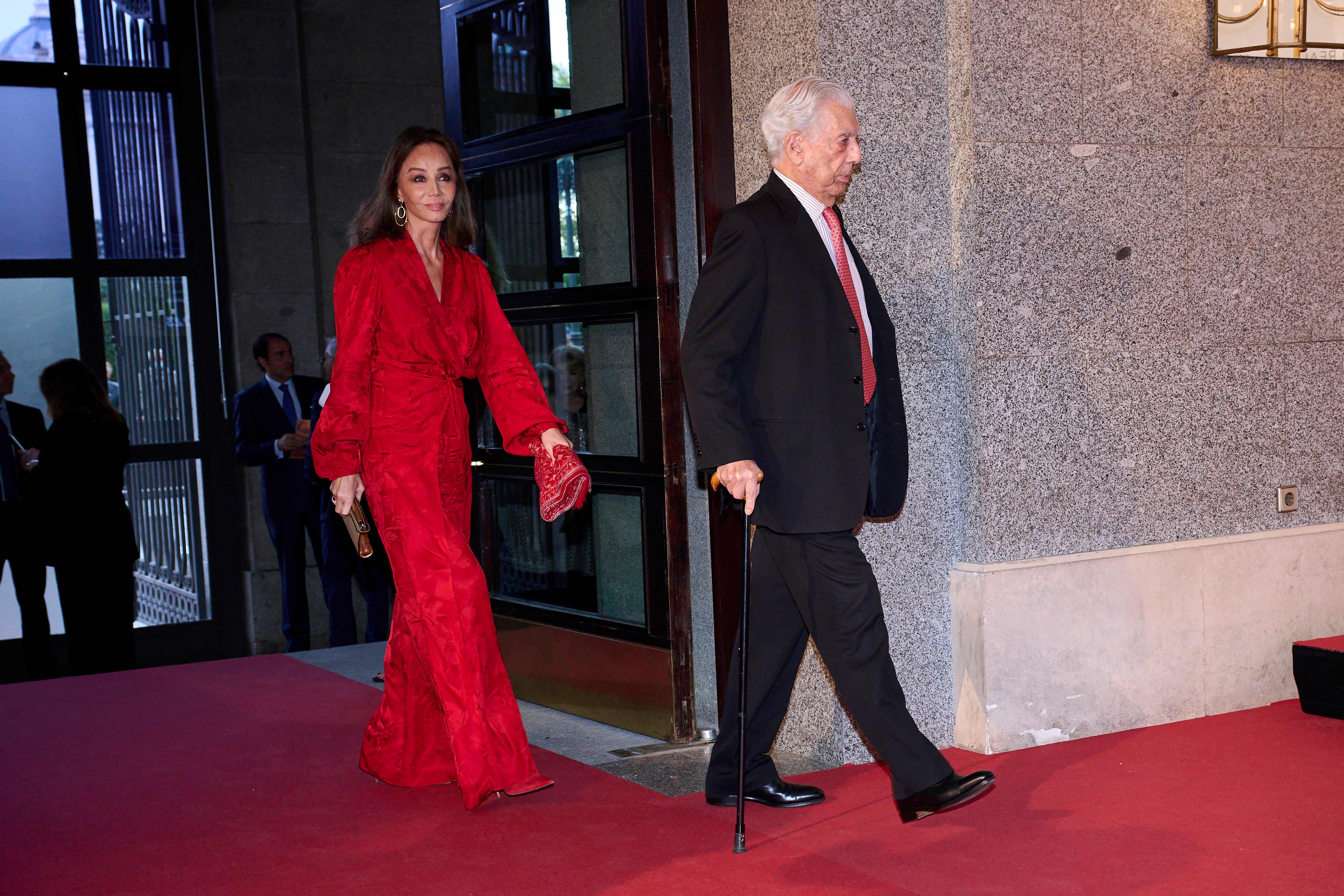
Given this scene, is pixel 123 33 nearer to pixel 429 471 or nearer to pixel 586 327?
pixel 586 327

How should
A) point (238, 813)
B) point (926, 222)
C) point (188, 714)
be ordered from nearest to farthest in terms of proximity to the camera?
point (238, 813) < point (926, 222) < point (188, 714)

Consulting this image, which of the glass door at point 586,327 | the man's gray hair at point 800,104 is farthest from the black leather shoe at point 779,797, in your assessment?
the man's gray hair at point 800,104

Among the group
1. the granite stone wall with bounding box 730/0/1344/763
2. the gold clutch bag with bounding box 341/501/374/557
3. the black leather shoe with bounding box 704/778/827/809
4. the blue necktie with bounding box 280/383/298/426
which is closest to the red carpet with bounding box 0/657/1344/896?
the black leather shoe with bounding box 704/778/827/809

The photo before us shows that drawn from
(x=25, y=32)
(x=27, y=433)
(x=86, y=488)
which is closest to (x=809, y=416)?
(x=86, y=488)

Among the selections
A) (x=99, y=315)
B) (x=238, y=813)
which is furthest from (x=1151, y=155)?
(x=99, y=315)

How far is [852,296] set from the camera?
3.51 m

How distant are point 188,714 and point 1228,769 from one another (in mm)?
3740

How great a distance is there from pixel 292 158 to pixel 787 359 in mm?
5732

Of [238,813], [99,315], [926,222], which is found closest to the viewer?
[238,813]

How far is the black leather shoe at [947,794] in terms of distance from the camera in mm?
3205

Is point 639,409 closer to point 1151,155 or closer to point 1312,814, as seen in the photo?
point 1151,155

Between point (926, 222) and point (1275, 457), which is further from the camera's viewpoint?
point (1275, 457)

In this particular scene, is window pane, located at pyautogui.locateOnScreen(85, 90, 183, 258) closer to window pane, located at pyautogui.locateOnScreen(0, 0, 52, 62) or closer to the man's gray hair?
window pane, located at pyautogui.locateOnScreen(0, 0, 52, 62)

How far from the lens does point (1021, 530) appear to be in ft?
13.9
